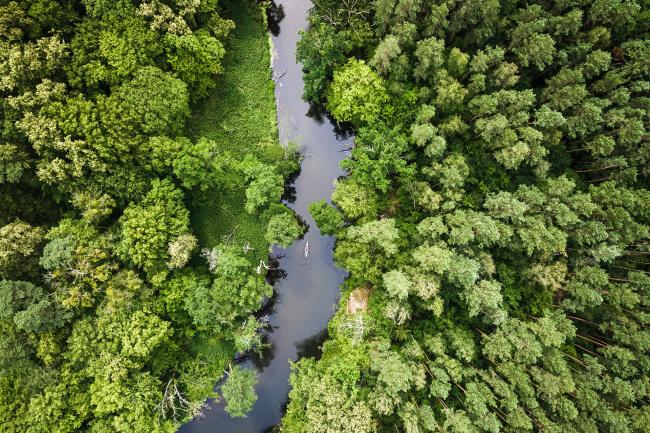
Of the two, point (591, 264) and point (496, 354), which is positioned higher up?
point (591, 264)

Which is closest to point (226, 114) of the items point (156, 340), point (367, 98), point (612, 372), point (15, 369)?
point (367, 98)

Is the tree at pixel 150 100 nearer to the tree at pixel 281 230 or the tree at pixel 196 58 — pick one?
the tree at pixel 196 58

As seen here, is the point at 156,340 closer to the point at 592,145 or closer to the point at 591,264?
the point at 591,264

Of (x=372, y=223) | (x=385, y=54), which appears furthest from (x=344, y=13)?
(x=372, y=223)

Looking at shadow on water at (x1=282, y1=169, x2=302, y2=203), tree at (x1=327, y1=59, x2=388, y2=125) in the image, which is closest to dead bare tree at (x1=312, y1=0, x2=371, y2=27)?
tree at (x1=327, y1=59, x2=388, y2=125)

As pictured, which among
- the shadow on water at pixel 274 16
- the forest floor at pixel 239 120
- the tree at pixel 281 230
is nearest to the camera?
the tree at pixel 281 230

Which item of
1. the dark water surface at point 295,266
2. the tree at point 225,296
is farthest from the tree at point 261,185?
the dark water surface at point 295,266

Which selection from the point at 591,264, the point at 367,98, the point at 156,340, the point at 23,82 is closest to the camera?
the point at 23,82
